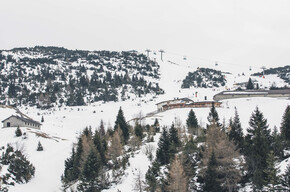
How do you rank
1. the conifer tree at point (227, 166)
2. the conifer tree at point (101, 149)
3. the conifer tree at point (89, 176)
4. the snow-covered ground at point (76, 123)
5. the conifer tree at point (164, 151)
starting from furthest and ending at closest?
the conifer tree at point (101, 149) → the snow-covered ground at point (76, 123) → the conifer tree at point (164, 151) → the conifer tree at point (89, 176) → the conifer tree at point (227, 166)

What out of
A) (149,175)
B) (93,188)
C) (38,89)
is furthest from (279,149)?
(38,89)

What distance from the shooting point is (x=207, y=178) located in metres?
38.6

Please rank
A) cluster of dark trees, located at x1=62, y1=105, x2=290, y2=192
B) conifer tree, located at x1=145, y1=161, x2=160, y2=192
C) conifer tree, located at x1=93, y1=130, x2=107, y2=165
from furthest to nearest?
conifer tree, located at x1=93, y1=130, x2=107, y2=165
conifer tree, located at x1=145, y1=161, x2=160, y2=192
cluster of dark trees, located at x1=62, y1=105, x2=290, y2=192

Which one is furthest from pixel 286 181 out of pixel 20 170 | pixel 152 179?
pixel 20 170

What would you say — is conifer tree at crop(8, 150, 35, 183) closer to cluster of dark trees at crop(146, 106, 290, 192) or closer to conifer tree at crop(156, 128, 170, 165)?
conifer tree at crop(156, 128, 170, 165)

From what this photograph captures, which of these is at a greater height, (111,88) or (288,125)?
(111,88)

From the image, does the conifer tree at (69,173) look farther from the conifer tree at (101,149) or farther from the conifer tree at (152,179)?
the conifer tree at (152,179)

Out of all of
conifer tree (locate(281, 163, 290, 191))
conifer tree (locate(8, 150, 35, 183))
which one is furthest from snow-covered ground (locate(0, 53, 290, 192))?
conifer tree (locate(281, 163, 290, 191))

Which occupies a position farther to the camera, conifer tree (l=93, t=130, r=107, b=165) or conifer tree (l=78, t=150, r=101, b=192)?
conifer tree (l=93, t=130, r=107, b=165)

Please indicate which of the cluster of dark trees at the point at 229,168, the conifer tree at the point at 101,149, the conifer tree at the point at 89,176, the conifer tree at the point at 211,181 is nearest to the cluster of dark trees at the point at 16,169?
the conifer tree at the point at 101,149

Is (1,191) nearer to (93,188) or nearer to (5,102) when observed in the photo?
(93,188)

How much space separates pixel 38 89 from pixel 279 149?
545ft

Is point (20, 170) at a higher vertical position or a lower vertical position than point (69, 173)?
higher

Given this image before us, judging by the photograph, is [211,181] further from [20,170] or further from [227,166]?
[20,170]
